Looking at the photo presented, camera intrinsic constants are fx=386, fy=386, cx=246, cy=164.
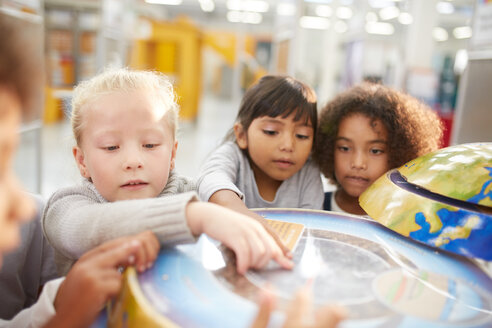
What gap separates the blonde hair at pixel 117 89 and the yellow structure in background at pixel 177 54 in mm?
5292

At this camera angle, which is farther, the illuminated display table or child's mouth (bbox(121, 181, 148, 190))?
child's mouth (bbox(121, 181, 148, 190))

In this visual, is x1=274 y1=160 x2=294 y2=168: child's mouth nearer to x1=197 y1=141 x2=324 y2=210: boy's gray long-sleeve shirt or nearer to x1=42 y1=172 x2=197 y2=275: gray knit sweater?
x1=197 y1=141 x2=324 y2=210: boy's gray long-sleeve shirt

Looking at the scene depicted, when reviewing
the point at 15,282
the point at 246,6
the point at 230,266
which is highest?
the point at 246,6

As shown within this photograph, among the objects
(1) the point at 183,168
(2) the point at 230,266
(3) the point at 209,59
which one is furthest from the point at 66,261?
(3) the point at 209,59

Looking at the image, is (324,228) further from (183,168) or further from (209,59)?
(209,59)

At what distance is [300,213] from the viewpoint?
73cm

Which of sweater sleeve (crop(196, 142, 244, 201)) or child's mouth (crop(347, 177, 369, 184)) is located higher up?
sweater sleeve (crop(196, 142, 244, 201))

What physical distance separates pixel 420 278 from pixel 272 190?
68cm

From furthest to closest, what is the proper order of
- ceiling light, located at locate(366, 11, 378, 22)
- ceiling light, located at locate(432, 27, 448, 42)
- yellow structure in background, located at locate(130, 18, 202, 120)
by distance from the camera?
ceiling light, located at locate(432, 27, 448, 42) → ceiling light, located at locate(366, 11, 378, 22) → yellow structure in background, located at locate(130, 18, 202, 120)

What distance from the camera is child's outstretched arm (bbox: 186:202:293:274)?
482 mm

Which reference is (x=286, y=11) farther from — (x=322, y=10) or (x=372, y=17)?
(x=372, y=17)

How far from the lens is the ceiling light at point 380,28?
12523 millimetres

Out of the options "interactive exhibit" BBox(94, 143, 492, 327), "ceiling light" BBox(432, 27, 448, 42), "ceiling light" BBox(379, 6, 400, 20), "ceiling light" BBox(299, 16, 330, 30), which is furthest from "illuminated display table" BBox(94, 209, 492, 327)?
"ceiling light" BBox(432, 27, 448, 42)

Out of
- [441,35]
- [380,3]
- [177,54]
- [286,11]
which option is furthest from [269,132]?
[441,35]
